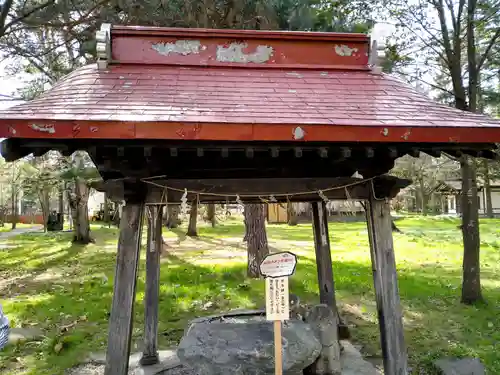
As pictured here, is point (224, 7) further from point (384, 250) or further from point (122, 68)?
point (384, 250)

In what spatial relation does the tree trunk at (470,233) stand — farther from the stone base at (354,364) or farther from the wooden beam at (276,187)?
the wooden beam at (276,187)

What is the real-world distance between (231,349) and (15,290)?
28.1 ft

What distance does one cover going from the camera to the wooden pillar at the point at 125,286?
141 inches

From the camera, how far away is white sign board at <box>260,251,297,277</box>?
3487mm

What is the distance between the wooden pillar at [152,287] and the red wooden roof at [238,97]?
2040 mm

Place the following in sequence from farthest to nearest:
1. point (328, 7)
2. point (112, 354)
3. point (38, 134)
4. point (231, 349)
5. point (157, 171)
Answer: point (328, 7) < point (231, 349) < point (157, 171) < point (112, 354) < point (38, 134)

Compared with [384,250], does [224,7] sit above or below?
above

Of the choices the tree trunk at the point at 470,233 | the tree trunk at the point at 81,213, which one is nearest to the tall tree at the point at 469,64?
the tree trunk at the point at 470,233

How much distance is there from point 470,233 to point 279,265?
242 inches

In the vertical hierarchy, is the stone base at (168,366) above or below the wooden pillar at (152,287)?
below

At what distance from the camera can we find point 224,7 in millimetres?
9734

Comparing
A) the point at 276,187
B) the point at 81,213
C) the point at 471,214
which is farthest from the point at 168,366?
the point at 81,213

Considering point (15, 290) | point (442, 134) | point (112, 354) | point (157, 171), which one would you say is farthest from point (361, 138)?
point (15, 290)

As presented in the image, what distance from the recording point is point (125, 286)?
3.65m
